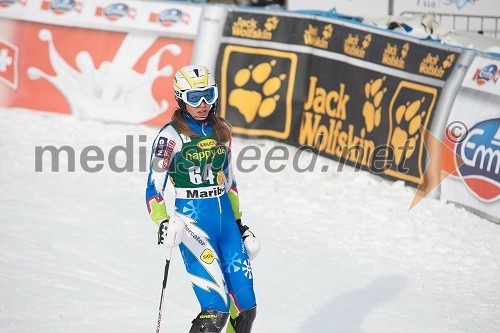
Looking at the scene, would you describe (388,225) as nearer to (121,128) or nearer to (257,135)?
(257,135)

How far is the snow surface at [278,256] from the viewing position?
308 inches

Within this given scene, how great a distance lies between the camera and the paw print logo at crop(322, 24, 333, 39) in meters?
12.3

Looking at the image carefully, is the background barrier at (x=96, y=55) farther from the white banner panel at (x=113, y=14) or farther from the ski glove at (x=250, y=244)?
the ski glove at (x=250, y=244)

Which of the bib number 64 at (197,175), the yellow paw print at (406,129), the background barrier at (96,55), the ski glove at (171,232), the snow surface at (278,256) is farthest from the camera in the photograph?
the background barrier at (96,55)

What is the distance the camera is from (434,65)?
1091 cm

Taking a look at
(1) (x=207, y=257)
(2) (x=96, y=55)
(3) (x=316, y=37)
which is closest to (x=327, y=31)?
(3) (x=316, y=37)

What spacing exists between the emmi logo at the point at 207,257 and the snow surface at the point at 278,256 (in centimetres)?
155

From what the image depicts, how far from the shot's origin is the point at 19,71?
1399cm

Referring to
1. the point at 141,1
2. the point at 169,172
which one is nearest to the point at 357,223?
the point at 169,172

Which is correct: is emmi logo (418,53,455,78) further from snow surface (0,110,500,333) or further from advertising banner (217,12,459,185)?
snow surface (0,110,500,333)

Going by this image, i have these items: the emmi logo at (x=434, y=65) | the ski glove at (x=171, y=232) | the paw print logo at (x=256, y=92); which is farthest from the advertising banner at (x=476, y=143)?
the ski glove at (x=171, y=232)

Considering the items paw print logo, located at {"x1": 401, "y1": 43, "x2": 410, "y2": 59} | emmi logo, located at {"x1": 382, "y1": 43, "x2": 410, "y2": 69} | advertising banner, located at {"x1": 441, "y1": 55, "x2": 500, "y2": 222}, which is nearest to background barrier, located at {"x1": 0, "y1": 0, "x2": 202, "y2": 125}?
emmi logo, located at {"x1": 382, "y1": 43, "x2": 410, "y2": 69}

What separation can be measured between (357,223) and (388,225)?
0.37m

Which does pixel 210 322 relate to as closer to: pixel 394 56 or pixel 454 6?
pixel 394 56
